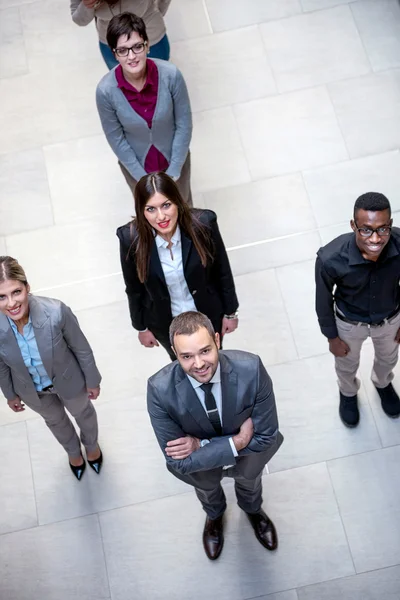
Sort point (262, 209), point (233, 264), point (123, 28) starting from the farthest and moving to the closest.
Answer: point (262, 209), point (233, 264), point (123, 28)

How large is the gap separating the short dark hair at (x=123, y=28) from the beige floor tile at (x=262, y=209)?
160cm

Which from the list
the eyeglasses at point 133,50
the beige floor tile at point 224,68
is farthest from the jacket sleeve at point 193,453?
the beige floor tile at point 224,68

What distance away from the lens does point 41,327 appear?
3.63 metres

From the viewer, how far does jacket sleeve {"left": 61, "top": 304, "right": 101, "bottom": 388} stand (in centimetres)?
372

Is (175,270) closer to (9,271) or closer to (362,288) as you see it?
(9,271)

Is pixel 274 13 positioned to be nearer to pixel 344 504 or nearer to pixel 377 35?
pixel 377 35

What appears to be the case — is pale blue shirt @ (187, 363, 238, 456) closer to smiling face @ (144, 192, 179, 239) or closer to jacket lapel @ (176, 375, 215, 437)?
jacket lapel @ (176, 375, 215, 437)

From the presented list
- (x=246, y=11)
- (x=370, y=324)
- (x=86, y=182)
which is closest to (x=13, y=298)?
(x=370, y=324)

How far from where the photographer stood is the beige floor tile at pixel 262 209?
5.33 m

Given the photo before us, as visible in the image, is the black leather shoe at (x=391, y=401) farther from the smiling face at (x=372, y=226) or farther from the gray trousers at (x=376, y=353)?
the smiling face at (x=372, y=226)

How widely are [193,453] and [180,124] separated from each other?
76.9 inches

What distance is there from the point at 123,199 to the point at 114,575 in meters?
2.53

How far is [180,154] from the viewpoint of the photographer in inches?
178

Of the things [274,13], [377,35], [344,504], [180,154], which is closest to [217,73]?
[274,13]
